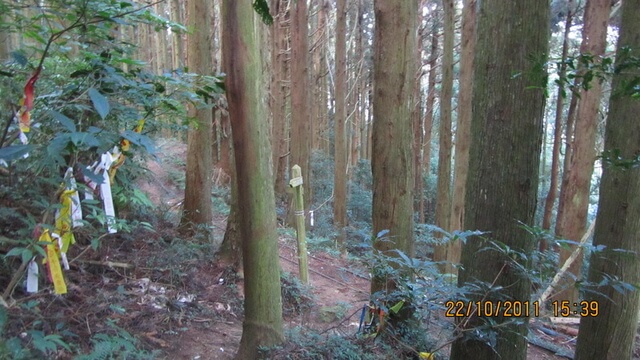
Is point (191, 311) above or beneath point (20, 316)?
beneath

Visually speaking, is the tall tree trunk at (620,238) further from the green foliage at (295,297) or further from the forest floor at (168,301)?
the green foliage at (295,297)

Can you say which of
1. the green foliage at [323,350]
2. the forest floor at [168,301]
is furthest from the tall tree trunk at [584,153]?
the green foliage at [323,350]

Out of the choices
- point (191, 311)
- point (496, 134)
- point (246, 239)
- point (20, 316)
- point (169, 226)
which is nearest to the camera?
point (20, 316)

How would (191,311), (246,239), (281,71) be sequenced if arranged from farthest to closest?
1. (281,71)
2. (191,311)
3. (246,239)

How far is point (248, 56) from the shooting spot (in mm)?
3078

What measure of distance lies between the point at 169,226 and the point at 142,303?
2.22m

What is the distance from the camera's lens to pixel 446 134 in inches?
452

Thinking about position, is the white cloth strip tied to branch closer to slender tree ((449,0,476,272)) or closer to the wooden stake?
the wooden stake

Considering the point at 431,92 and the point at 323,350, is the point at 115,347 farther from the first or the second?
the point at 431,92

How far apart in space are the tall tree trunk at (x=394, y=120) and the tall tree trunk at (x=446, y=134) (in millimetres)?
7496

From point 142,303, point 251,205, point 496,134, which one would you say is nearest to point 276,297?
point 251,205

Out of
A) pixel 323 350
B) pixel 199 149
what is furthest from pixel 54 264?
pixel 199 149

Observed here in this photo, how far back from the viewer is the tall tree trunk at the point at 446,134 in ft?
36.0

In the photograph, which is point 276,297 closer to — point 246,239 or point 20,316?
point 246,239
